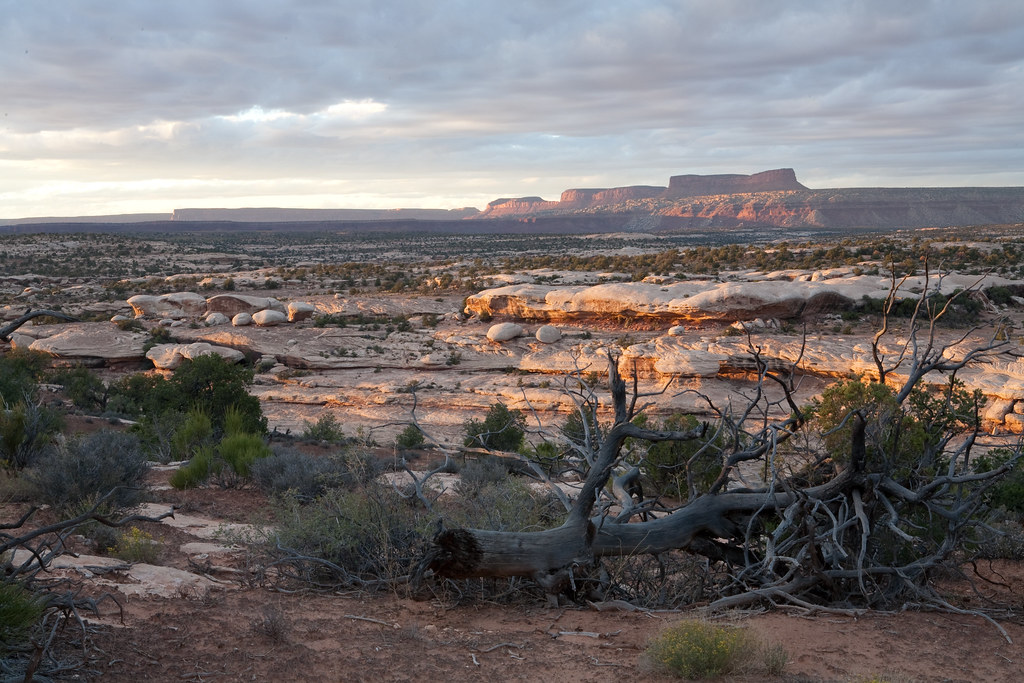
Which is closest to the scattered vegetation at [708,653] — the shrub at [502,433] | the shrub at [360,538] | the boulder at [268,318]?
the shrub at [360,538]

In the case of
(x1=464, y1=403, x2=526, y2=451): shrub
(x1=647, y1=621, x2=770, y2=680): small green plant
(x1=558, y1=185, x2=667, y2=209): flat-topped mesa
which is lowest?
(x1=464, y1=403, x2=526, y2=451): shrub

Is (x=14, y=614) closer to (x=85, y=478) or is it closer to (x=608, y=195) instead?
(x=85, y=478)

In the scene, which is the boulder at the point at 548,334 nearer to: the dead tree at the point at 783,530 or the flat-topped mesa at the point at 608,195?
the dead tree at the point at 783,530

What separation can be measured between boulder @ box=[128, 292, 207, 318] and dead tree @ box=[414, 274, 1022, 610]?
31805 mm

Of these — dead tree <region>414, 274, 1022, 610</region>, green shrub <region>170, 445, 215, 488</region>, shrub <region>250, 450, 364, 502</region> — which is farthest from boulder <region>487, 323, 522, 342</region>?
dead tree <region>414, 274, 1022, 610</region>

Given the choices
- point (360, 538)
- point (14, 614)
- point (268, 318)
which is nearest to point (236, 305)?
point (268, 318)

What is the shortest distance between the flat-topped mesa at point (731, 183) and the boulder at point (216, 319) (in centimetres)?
15007

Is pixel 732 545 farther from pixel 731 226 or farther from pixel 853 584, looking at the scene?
pixel 731 226

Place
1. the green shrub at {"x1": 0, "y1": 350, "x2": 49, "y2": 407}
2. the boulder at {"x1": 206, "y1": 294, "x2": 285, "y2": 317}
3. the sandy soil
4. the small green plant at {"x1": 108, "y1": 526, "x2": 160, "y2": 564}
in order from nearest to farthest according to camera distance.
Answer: the sandy soil → the small green plant at {"x1": 108, "y1": 526, "x2": 160, "y2": 564} → the green shrub at {"x1": 0, "y1": 350, "x2": 49, "y2": 407} → the boulder at {"x1": 206, "y1": 294, "x2": 285, "y2": 317}

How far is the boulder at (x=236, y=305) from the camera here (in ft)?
109

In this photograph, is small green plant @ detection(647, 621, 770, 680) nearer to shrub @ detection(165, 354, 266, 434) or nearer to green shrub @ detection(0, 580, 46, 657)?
green shrub @ detection(0, 580, 46, 657)

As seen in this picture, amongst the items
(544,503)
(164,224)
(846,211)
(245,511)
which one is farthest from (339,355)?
(164,224)

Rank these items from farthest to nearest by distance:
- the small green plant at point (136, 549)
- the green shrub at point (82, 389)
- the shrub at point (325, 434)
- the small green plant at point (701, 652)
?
the green shrub at point (82, 389), the shrub at point (325, 434), the small green plant at point (136, 549), the small green plant at point (701, 652)

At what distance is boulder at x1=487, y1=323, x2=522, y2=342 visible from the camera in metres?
27.9
